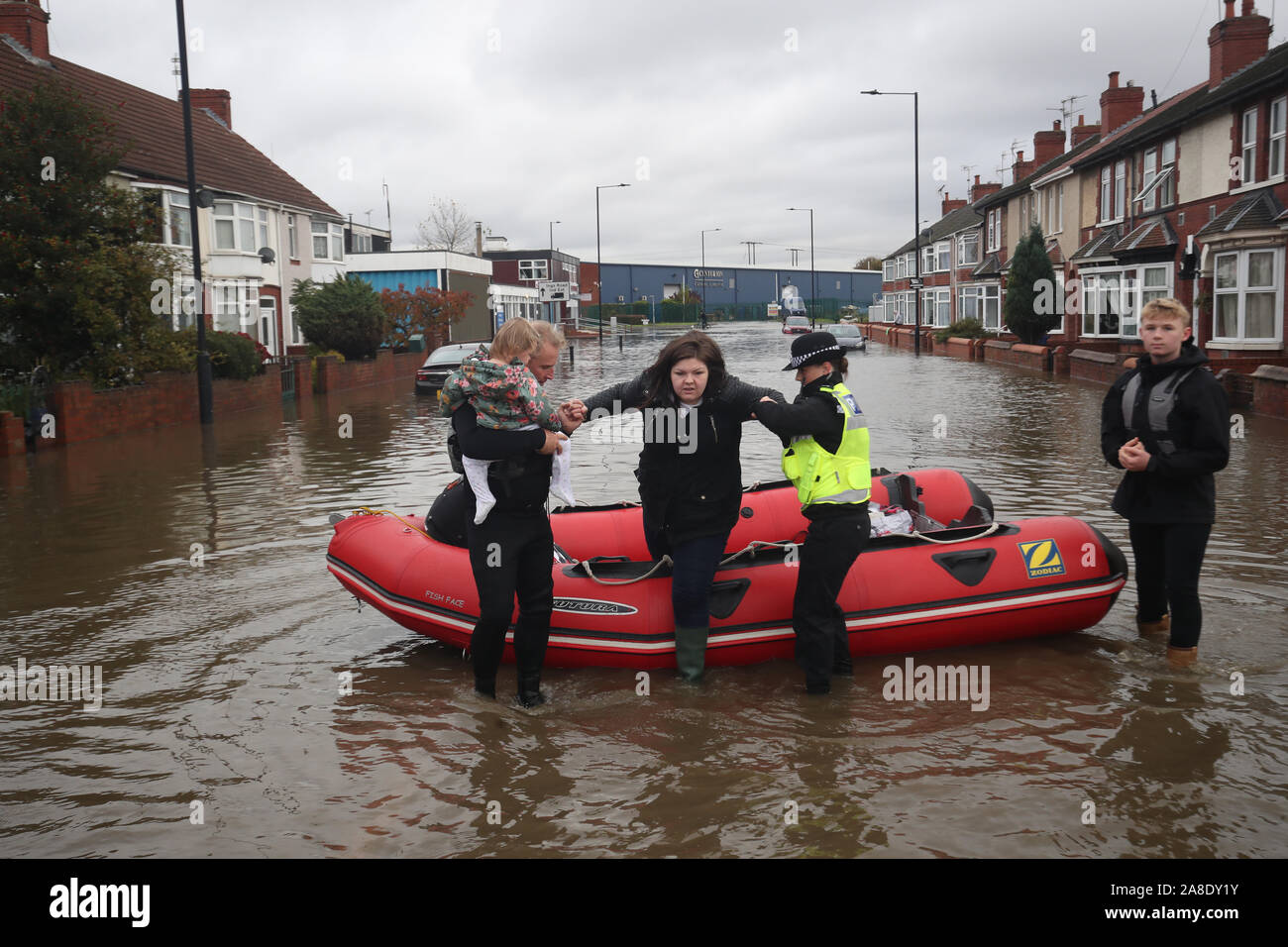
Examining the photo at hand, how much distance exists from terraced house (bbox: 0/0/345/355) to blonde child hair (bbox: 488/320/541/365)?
19510 mm

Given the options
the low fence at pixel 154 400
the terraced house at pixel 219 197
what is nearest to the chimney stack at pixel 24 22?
the terraced house at pixel 219 197

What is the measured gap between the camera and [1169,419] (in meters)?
6.13

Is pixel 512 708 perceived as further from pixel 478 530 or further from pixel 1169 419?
pixel 1169 419

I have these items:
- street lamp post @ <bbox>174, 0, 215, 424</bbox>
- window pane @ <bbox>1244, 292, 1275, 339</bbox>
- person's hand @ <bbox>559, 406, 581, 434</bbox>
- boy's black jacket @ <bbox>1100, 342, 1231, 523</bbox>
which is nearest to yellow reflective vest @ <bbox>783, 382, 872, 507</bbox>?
person's hand @ <bbox>559, 406, 581, 434</bbox>

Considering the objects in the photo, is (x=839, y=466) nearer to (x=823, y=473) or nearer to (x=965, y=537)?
(x=823, y=473)

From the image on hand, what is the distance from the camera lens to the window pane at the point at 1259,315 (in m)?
23.7

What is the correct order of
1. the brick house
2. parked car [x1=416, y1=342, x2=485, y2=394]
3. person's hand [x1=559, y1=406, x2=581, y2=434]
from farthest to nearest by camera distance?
parked car [x1=416, y1=342, x2=485, y2=394] < the brick house < person's hand [x1=559, y1=406, x2=581, y2=434]

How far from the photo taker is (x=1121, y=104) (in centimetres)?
4209

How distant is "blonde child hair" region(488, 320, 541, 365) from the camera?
5859 mm

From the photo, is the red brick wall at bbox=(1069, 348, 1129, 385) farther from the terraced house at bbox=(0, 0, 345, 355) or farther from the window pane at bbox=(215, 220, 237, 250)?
the window pane at bbox=(215, 220, 237, 250)

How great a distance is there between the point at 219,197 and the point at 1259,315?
29410 mm

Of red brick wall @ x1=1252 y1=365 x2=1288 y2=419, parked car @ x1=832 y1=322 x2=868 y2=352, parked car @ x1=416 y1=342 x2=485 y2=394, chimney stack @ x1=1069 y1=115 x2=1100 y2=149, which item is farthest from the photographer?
parked car @ x1=832 y1=322 x2=868 y2=352

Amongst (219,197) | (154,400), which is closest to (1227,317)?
(154,400)

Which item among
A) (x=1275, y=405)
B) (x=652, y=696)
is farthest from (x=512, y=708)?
(x=1275, y=405)
